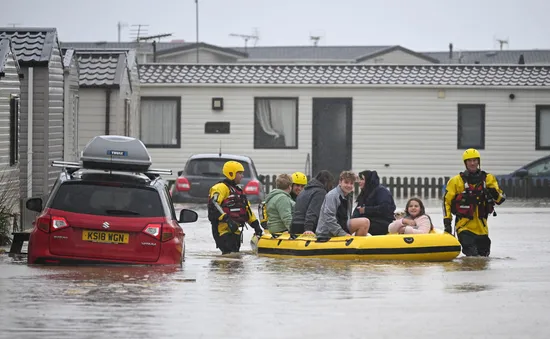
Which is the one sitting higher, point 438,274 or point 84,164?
point 84,164

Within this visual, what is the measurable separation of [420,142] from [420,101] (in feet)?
4.16

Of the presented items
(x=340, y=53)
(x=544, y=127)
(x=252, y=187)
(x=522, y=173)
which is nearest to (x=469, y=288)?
(x=252, y=187)

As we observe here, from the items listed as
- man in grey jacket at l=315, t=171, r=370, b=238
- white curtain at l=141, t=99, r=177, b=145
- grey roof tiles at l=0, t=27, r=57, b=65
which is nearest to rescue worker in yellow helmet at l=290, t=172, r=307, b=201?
man in grey jacket at l=315, t=171, r=370, b=238

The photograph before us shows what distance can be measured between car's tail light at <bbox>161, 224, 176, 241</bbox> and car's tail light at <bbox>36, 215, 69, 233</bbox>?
3.69 feet

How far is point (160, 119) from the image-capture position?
4356 centimetres

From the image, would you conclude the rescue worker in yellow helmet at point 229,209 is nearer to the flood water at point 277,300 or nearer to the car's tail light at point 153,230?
the flood water at point 277,300

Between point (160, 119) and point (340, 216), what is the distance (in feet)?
81.3

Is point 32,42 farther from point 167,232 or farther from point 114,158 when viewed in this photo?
point 167,232

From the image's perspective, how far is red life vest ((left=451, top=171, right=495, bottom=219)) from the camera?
1998 centimetres

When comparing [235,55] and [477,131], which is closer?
[477,131]

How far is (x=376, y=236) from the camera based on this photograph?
19.1 metres

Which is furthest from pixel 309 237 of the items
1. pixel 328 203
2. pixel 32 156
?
pixel 32 156

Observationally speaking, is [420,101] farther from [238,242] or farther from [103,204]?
[103,204]

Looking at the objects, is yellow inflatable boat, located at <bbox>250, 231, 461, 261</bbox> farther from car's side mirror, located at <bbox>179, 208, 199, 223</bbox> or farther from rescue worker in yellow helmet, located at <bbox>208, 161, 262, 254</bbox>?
car's side mirror, located at <bbox>179, 208, 199, 223</bbox>
